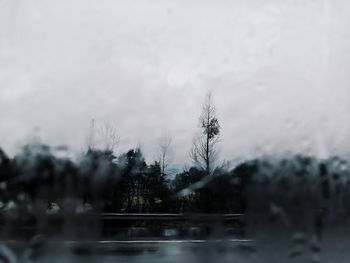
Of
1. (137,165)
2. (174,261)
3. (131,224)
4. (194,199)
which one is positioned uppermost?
(137,165)

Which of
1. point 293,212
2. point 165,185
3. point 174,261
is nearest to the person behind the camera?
point 293,212

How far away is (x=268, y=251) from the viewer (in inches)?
301

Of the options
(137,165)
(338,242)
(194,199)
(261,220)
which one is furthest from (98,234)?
(137,165)

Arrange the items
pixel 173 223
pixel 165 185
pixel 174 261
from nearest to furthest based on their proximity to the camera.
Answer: pixel 174 261
pixel 173 223
pixel 165 185

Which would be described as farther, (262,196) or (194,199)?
(194,199)

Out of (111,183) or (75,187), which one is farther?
(111,183)

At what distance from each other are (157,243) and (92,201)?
102 inches

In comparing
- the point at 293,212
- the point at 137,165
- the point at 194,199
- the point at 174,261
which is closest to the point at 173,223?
the point at 194,199

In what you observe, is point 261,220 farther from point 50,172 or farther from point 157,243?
point 50,172

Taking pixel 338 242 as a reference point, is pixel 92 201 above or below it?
above

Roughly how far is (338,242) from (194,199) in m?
3.43

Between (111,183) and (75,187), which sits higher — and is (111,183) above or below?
above

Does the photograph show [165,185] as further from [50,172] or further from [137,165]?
[50,172]

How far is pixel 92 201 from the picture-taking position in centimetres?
814
